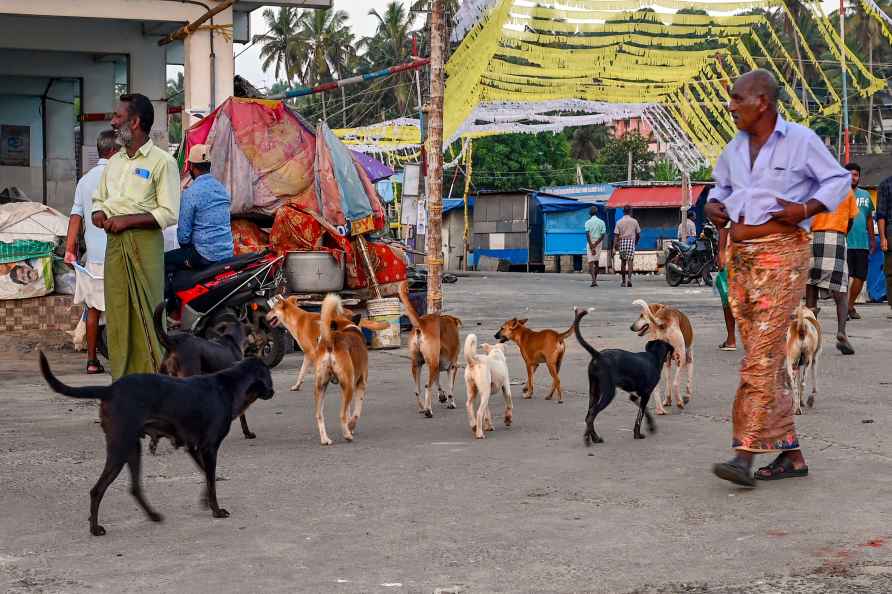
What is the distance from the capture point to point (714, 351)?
1270 cm

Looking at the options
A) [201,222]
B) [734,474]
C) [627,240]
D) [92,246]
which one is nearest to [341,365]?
[734,474]

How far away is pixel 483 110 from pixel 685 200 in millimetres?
10401

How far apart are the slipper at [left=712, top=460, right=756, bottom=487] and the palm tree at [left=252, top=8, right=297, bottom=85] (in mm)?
67643

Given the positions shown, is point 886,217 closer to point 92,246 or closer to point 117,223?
point 92,246

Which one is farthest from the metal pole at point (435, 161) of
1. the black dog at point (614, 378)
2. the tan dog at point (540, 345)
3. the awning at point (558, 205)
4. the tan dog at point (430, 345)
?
the awning at point (558, 205)

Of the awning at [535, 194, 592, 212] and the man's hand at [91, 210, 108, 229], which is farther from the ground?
the awning at [535, 194, 592, 212]

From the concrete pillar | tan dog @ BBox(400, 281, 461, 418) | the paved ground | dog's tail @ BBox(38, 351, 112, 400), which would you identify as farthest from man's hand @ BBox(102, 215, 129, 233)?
the concrete pillar

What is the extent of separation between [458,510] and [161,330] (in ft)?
A: 8.53

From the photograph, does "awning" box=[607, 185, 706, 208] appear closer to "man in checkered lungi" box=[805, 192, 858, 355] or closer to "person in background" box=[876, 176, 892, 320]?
"person in background" box=[876, 176, 892, 320]

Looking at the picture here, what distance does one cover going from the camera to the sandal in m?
6.07

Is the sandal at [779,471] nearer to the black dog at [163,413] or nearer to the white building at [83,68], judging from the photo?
the black dog at [163,413]

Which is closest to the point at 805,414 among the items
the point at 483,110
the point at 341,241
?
the point at 341,241

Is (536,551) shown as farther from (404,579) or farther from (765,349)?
(765,349)

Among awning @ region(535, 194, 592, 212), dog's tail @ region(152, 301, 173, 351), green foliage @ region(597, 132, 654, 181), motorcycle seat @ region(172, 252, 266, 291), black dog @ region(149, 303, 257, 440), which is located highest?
green foliage @ region(597, 132, 654, 181)
